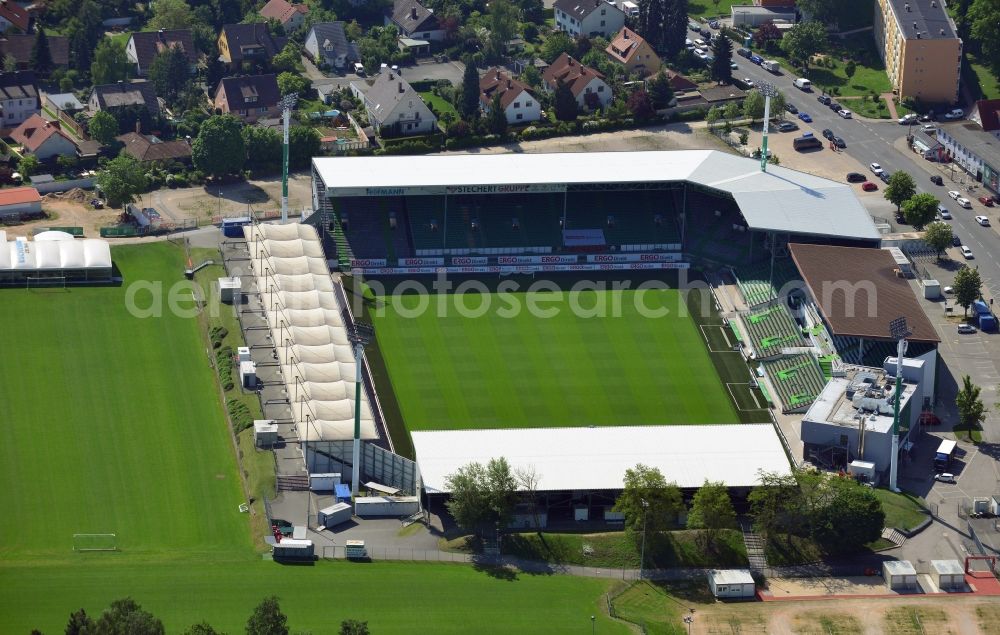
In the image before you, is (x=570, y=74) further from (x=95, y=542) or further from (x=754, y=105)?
(x=95, y=542)

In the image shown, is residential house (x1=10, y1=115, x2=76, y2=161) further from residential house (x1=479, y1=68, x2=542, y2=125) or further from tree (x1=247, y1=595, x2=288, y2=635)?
tree (x1=247, y1=595, x2=288, y2=635)

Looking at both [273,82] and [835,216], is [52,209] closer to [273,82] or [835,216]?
[273,82]

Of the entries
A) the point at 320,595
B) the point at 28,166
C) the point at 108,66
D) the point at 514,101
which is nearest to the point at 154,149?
the point at 28,166

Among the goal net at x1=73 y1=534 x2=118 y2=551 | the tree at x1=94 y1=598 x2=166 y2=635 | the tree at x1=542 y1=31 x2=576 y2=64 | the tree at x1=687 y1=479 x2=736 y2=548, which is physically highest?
the tree at x1=542 y1=31 x2=576 y2=64

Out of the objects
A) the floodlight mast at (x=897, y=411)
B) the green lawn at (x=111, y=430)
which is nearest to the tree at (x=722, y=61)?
the green lawn at (x=111, y=430)

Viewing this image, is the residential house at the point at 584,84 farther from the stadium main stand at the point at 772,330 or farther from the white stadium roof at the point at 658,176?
the stadium main stand at the point at 772,330

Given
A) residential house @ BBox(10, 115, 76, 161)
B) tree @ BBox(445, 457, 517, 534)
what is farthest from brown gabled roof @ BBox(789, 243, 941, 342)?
residential house @ BBox(10, 115, 76, 161)
